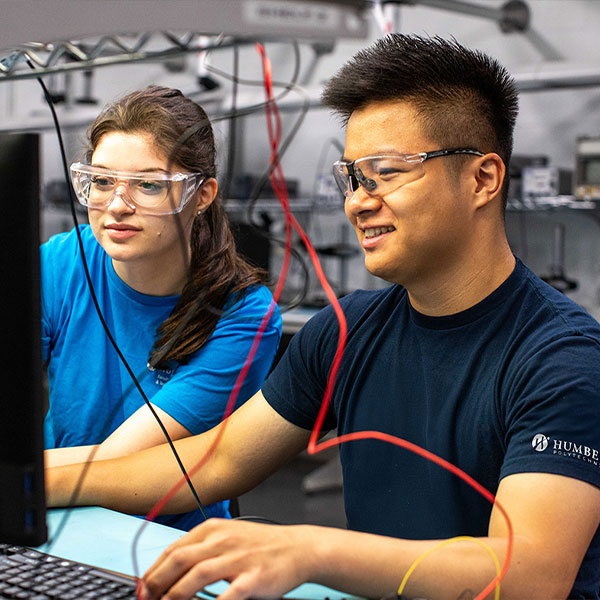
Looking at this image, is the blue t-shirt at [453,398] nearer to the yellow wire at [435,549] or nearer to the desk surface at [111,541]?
the yellow wire at [435,549]

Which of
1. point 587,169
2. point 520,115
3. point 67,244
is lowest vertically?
point 67,244

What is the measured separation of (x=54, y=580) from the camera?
2.70 ft

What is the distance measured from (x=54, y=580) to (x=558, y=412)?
0.60 meters

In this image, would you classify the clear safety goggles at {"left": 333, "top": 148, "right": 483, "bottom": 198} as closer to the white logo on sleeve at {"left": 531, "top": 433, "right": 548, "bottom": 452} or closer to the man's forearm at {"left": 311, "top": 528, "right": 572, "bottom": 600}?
the white logo on sleeve at {"left": 531, "top": 433, "right": 548, "bottom": 452}

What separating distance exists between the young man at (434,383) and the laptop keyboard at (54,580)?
0.19m

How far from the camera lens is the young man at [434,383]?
84 centimetres

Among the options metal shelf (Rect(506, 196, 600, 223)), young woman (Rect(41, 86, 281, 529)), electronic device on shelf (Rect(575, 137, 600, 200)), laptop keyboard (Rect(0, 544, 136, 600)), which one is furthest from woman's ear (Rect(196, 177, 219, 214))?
electronic device on shelf (Rect(575, 137, 600, 200))

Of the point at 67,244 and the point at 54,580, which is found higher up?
the point at 67,244

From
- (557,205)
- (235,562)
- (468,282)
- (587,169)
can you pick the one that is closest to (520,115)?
(557,205)

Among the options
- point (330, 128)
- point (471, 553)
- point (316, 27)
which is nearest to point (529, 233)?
point (330, 128)

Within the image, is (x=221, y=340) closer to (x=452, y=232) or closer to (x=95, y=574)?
(x=452, y=232)

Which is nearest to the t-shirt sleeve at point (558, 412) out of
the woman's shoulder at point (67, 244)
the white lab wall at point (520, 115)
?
the woman's shoulder at point (67, 244)

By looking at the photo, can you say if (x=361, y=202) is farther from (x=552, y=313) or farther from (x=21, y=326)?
(x=21, y=326)

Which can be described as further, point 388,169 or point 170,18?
point 388,169
